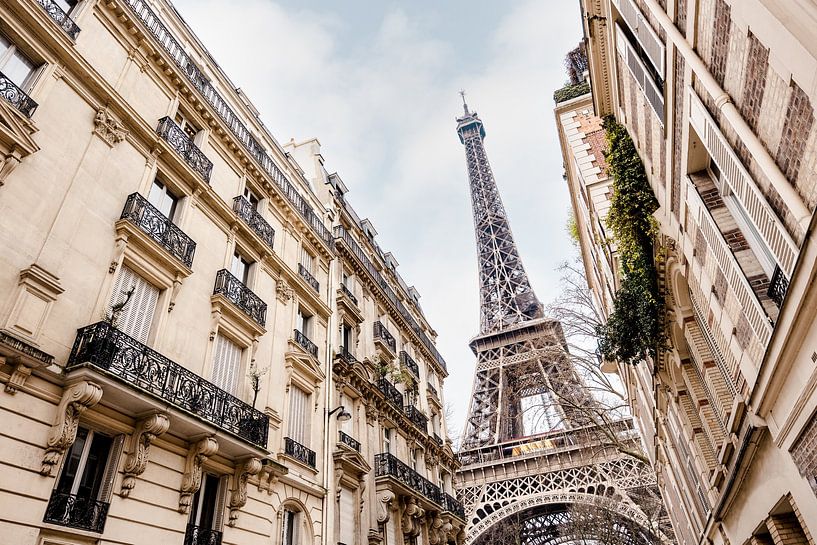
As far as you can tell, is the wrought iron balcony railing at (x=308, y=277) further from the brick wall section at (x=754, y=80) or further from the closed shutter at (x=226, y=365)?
the brick wall section at (x=754, y=80)

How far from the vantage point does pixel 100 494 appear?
8016mm

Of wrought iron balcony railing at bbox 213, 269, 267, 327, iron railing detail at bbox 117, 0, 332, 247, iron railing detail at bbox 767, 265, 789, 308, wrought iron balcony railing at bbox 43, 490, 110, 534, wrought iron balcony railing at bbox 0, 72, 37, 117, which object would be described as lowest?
wrought iron balcony railing at bbox 43, 490, 110, 534

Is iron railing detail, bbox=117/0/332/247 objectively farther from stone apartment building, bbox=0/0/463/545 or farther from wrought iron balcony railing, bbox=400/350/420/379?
wrought iron balcony railing, bbox=400/350/420/379

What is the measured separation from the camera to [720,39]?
220 inches

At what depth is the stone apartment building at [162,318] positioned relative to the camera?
7.77 m

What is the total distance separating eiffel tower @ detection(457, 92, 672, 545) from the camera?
23.5 metres

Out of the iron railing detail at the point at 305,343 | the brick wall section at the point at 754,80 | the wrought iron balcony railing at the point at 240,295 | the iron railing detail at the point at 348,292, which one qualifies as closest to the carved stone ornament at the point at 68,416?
the wrought iron balcony railing at the point at 240,295

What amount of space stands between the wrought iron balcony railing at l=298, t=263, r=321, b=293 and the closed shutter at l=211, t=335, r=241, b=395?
4.50m

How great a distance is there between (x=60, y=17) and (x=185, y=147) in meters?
3.62

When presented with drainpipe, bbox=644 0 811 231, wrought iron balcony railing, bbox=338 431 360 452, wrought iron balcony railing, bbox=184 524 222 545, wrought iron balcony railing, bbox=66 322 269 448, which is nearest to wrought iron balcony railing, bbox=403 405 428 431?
wrought iron balcony railing, bbox=338 431 360 452

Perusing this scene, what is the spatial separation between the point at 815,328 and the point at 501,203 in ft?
239

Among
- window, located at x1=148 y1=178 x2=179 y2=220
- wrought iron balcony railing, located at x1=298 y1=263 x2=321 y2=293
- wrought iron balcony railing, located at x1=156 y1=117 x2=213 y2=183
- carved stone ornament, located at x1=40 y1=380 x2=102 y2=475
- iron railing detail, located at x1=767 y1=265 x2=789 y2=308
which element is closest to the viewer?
iron railing detail, located at x1=767 y1=265 x2=789 y2=308

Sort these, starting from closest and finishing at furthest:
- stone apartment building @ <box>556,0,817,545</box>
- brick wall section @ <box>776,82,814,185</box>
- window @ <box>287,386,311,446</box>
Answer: brick wall section @ <box>776,82,814,185</box> < stone apartment building @ <box>556,0,817,545</box> < window @ <box>287,386,311,446</box>

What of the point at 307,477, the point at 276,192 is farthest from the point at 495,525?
the point at 276,192
